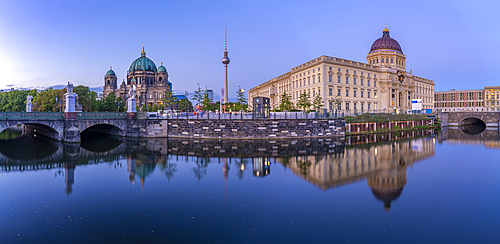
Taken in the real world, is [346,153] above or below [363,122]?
below

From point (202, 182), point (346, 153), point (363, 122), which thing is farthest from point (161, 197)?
point (363, 122)

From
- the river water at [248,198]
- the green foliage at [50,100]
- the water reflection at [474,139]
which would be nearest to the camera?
the river water at [248,198]

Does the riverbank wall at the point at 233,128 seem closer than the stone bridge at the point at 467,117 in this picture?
Yes

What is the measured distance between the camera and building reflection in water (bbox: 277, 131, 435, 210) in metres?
18.2

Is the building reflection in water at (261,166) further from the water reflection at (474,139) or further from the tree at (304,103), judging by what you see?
the tree at (304,103)

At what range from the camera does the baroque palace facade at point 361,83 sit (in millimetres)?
66438

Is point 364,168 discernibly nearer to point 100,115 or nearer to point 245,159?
point 245,159

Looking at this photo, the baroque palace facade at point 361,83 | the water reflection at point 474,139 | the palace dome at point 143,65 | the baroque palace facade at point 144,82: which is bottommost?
the water reflection at point 474,139

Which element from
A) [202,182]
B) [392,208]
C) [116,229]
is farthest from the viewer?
[202,182]

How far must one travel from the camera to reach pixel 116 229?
456 inches

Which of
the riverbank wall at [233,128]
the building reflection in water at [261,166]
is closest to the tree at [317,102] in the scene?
the riverbank wall at [233,128]

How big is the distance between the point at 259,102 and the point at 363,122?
73.8 feet

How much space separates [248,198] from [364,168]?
12.5 metres

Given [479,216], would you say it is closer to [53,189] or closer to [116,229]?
[116,229]
